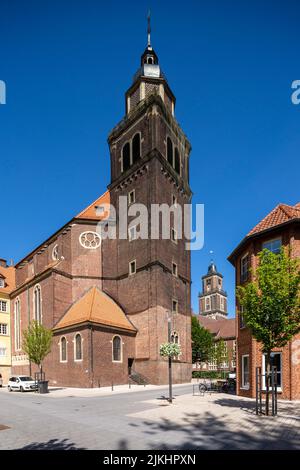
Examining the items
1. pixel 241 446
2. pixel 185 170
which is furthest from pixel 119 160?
pixel 241 446

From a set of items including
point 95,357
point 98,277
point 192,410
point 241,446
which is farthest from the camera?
point 98,277

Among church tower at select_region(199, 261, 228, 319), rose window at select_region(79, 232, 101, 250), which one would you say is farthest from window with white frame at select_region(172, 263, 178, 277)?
church tower at select_region(199, 261, 228, 319)

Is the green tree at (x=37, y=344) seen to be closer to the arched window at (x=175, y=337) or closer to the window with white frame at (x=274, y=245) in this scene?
the arched window at (x=175, y=337)

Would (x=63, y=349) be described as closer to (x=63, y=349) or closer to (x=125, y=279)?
(x=63, y=349)

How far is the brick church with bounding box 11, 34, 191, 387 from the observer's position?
3488 cm

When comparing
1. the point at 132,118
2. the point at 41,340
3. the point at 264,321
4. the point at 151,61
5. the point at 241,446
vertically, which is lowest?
the point at 41,340

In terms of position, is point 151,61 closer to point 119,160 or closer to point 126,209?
point 119,160

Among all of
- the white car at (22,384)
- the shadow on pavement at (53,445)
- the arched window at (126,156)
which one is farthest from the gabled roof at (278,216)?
the arched window at (126,156)

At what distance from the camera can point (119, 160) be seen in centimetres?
4688

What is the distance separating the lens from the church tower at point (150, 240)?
3750cm

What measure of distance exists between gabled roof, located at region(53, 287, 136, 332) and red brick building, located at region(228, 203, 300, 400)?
15.5 meters

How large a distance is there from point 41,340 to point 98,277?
13.1 metres

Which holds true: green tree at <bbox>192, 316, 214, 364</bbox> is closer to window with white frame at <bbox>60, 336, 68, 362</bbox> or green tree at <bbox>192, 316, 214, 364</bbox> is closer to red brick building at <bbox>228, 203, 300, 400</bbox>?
window with white frame at <bbox>60, 336, 68, 362</bbox>

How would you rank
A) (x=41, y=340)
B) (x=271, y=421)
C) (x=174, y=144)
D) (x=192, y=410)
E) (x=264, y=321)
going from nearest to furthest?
(x=271, y=421), (x=264, y=321), (x=192, y=410), (x=41, y=340), (x=174, y=144)
